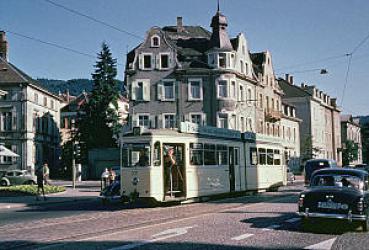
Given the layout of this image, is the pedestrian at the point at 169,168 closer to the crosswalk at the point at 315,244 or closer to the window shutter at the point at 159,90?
the crosswalk at the point at 315,244

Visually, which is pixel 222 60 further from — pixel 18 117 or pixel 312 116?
pixel 312 116

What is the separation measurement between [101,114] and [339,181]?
5180cm

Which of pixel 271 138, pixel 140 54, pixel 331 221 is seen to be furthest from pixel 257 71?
pixel 331 221

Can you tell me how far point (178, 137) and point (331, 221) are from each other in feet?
30.0

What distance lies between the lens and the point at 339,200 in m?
12.5

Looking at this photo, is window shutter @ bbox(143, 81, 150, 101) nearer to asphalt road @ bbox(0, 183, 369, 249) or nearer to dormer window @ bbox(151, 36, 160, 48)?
dormer window @ bbox(151, 36, 160, 48)

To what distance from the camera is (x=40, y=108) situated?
66812 millimetres

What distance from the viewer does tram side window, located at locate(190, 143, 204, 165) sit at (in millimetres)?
21484

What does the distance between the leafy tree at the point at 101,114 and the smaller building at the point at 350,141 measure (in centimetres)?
4119

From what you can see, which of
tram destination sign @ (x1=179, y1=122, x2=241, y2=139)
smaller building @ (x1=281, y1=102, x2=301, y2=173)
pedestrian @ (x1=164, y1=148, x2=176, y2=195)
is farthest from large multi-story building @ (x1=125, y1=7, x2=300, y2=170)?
pedestrian @ (x1=164, y1=148, x2=176, y2=195)

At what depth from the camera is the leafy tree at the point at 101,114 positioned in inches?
2464

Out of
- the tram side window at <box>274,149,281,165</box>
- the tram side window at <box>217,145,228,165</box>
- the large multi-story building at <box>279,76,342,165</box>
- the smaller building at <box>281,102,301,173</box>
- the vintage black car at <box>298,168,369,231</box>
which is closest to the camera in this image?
the vintage black car at <box>298,168,369,231</box>

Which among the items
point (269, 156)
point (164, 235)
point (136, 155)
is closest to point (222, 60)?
point (269, 156)

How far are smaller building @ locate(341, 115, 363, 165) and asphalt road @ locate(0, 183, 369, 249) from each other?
74.4 meters
